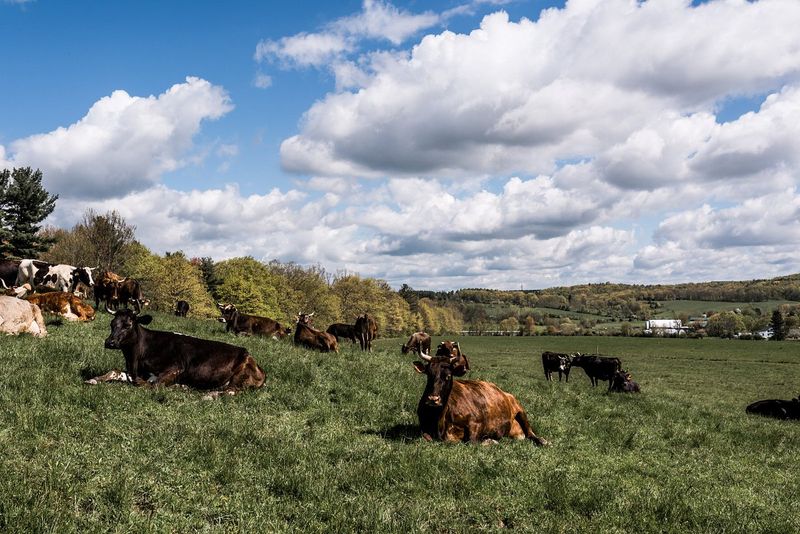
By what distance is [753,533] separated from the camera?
6512 millimetres

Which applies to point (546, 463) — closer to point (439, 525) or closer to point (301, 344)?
point (439, 525)

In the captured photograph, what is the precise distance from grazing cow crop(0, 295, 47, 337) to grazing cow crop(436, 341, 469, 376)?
464 inches

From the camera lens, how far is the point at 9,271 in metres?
26.5

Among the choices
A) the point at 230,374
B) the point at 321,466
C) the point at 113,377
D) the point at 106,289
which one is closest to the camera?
the point at 321,466

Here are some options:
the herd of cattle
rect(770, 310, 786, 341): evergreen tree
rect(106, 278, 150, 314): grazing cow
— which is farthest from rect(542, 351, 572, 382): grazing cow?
rect(770, 310, 786, 341): evergreen tree

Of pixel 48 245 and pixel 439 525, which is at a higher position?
pixel 48 245

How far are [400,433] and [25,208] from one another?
5816cm

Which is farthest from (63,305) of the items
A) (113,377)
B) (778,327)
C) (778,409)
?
(778,327)

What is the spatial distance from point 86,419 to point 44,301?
47.7 feet

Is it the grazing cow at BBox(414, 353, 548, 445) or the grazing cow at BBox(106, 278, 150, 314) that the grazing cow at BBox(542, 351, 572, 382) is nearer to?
the grazing cow at BBox(106, 278, 150, 314)

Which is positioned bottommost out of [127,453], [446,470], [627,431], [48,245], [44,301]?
[627,431]

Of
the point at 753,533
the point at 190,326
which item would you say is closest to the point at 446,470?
the point at 753,533

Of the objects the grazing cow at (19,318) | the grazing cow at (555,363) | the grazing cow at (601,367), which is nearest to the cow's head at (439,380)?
the grazing cow at (19,318)

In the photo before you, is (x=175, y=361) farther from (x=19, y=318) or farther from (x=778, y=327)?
(x=778, y=327)
